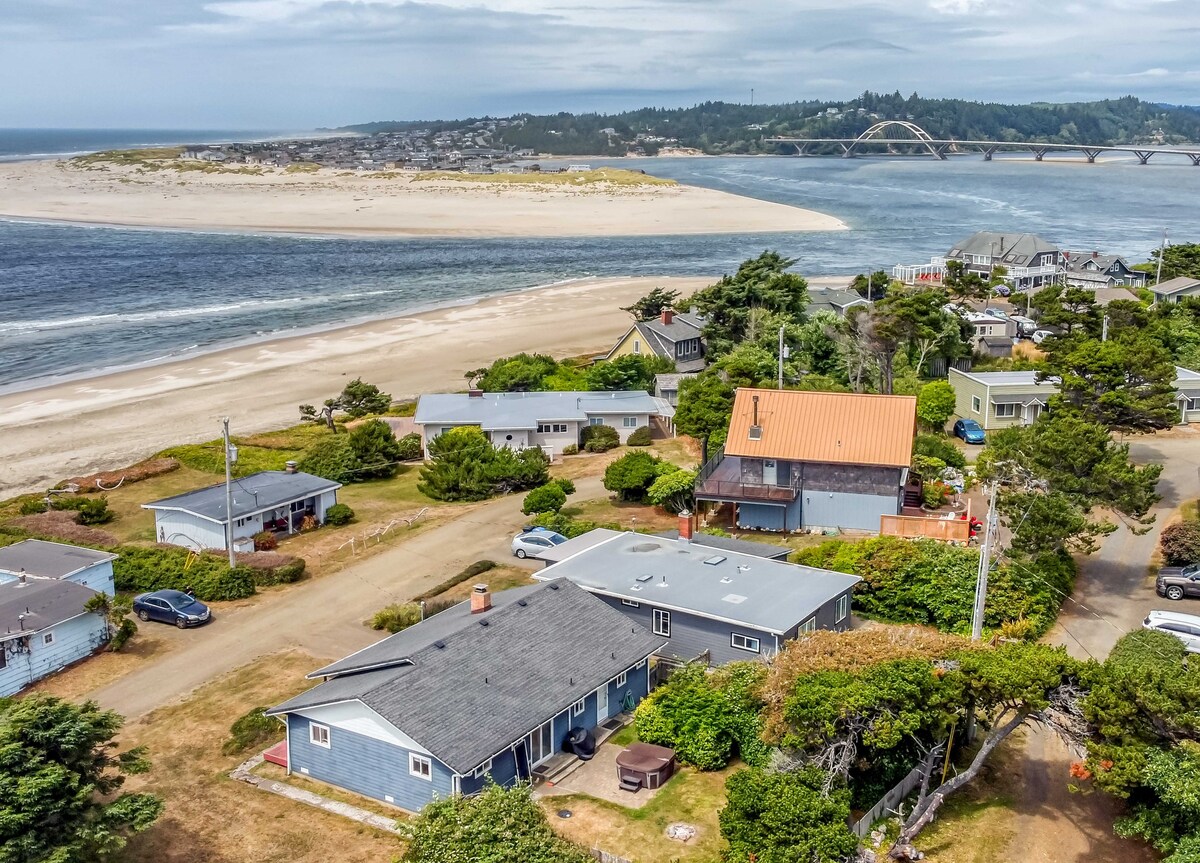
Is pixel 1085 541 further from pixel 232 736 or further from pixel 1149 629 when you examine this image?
pixel 232 736

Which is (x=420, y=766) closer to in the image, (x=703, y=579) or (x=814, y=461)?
(x=703, y=579)

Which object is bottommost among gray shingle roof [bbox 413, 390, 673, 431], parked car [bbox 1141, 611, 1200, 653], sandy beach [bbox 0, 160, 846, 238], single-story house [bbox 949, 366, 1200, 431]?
parked car [bbox 1141, 611, 1200, 653]

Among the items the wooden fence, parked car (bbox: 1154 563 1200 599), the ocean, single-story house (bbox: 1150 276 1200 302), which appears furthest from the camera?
the ocean

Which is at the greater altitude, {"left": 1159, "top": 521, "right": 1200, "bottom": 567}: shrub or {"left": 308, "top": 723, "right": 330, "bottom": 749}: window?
{"left": 1159, "top": 521, "right": 1200, "bottom": 567}: shrub

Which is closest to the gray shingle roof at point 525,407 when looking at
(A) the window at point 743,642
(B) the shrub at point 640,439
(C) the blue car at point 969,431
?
(B) the shrub at point 640,439

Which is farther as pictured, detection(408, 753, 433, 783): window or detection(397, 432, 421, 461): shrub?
detection(397, 432, 421, 461): shrub

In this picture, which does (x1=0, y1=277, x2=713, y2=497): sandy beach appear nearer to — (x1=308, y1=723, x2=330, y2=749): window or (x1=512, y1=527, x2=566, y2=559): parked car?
(x1=512, y1=527, x2=566, y2=559): parked car

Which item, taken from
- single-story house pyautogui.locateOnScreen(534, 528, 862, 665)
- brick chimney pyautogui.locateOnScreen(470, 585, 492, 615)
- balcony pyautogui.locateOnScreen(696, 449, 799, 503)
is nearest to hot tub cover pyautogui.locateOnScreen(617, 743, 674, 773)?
single-story house pyautogui.locateOnScreen(534, 528, 862, 665)

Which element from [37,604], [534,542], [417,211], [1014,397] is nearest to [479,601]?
[534,542]

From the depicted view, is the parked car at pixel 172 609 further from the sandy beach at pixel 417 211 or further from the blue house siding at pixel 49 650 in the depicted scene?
the sandy beach at pixel 417 211
